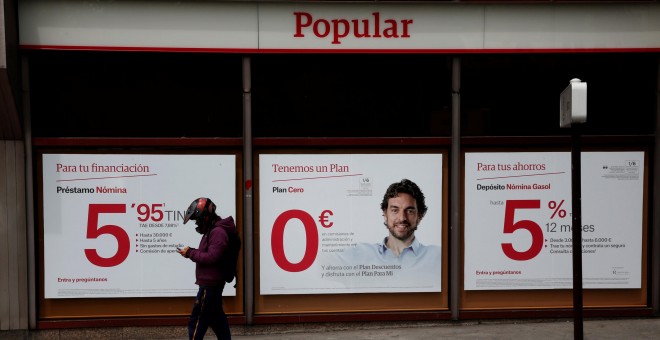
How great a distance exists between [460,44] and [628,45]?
202 centimetres

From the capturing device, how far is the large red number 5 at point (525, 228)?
8703 millimetres

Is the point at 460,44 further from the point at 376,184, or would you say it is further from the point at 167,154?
the point at 167,154

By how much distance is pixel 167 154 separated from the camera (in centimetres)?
841

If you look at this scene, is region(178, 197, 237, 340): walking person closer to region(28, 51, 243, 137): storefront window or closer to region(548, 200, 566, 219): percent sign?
region(28, 51, 243, 137): storefront window

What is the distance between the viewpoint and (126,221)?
843cm

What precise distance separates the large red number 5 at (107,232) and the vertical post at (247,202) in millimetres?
1400

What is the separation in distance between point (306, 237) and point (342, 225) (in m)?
0.46

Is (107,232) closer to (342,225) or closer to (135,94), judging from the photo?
(135,94)

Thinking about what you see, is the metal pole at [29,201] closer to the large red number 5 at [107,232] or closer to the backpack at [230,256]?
the large red number 5 at [107,232]

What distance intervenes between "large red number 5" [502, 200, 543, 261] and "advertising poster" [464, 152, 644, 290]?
12 millimetres

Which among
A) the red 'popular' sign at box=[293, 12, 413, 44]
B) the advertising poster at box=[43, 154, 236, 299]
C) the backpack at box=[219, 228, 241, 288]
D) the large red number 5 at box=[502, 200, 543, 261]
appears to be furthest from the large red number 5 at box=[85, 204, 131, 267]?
the large red number 5 at box=[502, 200, 543, 261]

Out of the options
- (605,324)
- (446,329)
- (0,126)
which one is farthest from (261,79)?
(605,324)

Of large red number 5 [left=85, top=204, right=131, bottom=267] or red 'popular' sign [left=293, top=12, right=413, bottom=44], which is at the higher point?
red 'popular' sign [left=293, top=12, right=413, bottom=44]

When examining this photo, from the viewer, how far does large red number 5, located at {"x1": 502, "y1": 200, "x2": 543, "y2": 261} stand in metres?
8.70
